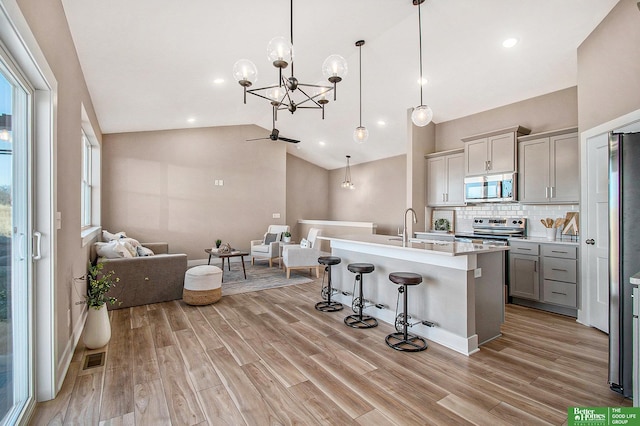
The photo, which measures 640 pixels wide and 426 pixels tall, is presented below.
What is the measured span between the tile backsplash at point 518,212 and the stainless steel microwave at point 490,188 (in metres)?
0.32

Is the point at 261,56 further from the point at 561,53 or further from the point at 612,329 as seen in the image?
the point at 612,329

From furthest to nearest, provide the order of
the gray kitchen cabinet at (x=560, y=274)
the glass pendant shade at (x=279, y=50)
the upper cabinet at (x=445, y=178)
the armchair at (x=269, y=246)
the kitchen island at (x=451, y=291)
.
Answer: the armchair at (x=269, y=246), the upper cabinet at (x=445, y=178), the gray kitchen cabinet at (x=560, y=274), the kitchen island at (x=451, y=291), the glass pendant shade at (x=279, y=50)

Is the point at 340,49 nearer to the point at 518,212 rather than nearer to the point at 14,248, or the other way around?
the point at 518,212

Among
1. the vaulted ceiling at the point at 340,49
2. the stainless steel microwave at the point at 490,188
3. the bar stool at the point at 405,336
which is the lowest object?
the bar stool at the point at 405,336

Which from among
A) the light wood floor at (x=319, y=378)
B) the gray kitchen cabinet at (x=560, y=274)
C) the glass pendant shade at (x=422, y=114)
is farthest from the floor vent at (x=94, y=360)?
the gray kitchen cabinet at (x=560, y=274)

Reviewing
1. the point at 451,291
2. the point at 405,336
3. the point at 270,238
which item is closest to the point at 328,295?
the point at 405,336

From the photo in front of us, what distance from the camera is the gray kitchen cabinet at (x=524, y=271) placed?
4.09 m

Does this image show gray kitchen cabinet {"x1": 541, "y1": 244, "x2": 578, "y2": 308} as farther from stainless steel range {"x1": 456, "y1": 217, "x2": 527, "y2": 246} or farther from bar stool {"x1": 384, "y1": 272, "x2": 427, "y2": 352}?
bar stool {"x1": 384, "y1": 272, "x2": 427, "y2": 352}

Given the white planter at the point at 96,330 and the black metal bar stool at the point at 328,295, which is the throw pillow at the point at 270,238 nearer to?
the black metal bar stool at the point at 328,295

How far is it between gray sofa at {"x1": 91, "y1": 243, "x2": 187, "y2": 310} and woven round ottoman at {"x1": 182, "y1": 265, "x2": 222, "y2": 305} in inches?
10.3

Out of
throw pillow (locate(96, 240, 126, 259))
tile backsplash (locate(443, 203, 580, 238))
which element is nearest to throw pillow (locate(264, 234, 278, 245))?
throw pillow (locate(96, 240, 126, 259))

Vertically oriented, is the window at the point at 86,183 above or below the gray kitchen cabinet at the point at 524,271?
above

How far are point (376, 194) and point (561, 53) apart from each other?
5.37 meters

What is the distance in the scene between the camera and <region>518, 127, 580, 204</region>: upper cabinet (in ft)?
13.3
